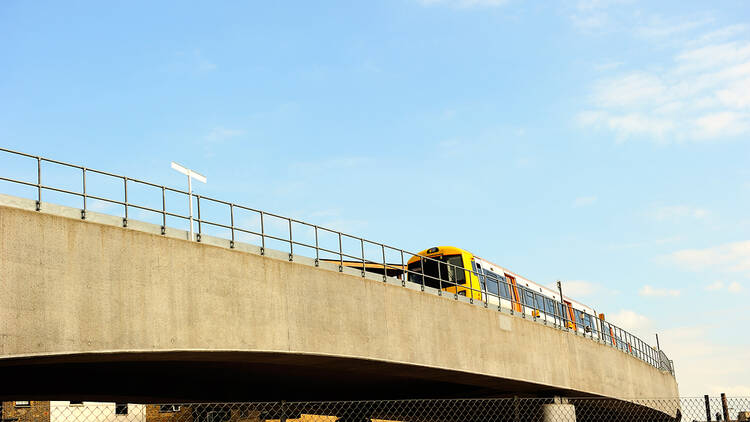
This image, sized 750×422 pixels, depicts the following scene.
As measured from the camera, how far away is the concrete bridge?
526 inches

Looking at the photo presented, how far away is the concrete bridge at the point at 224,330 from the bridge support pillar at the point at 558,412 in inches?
16.5

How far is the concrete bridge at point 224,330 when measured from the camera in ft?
43.8

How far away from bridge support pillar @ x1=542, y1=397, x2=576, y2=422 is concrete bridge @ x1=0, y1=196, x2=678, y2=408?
418mm

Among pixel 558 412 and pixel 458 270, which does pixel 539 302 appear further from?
pixel 558 412

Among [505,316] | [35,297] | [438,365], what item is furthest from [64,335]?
[505,316]

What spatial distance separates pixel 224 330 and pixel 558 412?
13429 millimetres

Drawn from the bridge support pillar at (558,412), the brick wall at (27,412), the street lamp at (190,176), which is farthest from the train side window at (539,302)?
the brick wall at (27,412)

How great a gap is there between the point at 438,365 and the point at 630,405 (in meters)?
14.2

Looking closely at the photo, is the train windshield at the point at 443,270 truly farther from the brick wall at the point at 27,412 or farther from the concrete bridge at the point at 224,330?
the brick wall at the point at 27,412

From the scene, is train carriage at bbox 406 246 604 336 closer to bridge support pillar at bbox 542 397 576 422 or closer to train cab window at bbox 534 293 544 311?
train cab window at bbox 534 293 544 311

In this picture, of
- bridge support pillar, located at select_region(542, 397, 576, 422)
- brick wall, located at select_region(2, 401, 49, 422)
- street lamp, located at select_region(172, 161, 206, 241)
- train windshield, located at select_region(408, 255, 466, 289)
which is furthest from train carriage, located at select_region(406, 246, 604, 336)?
brick wall, located at select_region(2, 401, 49, 422)

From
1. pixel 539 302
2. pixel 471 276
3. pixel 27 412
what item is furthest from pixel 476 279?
pixel 27 412

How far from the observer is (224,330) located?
15914 millimetres

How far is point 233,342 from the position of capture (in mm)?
16078
